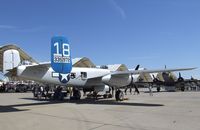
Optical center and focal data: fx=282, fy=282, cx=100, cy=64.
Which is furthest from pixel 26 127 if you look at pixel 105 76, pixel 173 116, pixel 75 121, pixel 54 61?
pixel 105 76

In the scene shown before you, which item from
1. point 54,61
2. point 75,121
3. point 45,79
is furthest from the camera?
point 45,79

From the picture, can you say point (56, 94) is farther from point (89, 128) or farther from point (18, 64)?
point (89, 128)

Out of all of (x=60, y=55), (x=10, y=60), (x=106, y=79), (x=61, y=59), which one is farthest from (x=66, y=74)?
(x=10, y=60)

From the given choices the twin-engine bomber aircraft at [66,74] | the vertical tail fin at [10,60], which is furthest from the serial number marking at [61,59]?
the vertical tail fin at [10,60]

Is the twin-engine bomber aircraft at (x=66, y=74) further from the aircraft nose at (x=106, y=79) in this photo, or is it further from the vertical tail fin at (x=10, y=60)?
the vertical tail fin at (x=10, y=60)

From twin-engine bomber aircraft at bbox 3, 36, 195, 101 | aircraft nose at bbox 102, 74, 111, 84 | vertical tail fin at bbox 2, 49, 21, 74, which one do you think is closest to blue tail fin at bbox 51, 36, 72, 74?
twin-engine bomber aircraft at bbox 3, 36, 195, 101

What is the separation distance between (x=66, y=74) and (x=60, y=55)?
2.20 metres

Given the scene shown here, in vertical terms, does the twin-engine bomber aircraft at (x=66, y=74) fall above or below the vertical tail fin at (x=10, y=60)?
below

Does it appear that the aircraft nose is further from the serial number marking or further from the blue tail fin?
the serial number marking

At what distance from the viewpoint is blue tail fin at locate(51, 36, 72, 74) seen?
18922 millimetres

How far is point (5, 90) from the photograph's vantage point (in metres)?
51.2

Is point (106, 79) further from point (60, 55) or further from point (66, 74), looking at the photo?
point (60, 55)

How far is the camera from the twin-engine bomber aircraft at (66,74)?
62.1ft

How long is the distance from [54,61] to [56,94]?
331 inches
